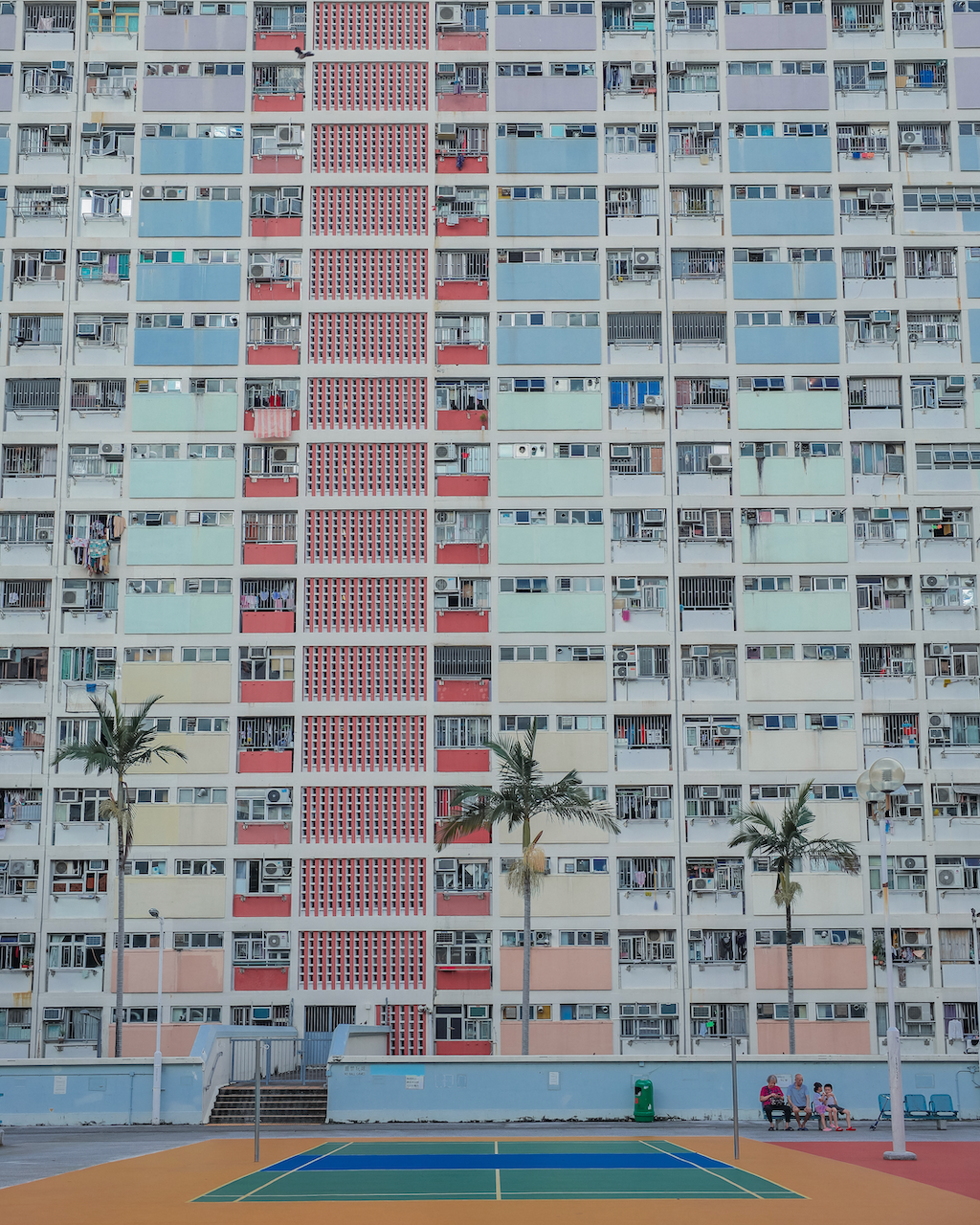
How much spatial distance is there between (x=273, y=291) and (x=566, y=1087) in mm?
33576

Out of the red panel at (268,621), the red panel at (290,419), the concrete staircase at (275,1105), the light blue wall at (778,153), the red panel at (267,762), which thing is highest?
the light blue wall at (778,153)

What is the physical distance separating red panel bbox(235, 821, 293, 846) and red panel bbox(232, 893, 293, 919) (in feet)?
6.42

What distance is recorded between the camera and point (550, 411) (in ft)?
178

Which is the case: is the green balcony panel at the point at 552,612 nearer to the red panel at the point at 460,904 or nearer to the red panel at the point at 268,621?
the red panel at the point at 268,621

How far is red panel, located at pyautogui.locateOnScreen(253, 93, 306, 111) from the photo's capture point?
184 ft

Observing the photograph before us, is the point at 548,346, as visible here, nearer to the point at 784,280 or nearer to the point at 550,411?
the point at 550,411

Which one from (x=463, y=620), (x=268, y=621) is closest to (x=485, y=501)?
(x=463, y=620)

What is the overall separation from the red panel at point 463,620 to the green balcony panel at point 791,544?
1060 centimetres

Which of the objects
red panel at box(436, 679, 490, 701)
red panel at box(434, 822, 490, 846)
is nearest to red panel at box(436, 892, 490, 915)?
red panel at box(434, 822, 490, 846)

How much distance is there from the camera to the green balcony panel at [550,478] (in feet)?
177

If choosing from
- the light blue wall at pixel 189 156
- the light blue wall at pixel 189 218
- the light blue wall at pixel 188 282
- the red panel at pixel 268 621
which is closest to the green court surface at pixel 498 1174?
the red panel at pixel 268 621

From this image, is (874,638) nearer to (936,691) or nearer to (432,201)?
(936,691)

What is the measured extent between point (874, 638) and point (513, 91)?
88.9 feet

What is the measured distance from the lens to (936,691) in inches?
2084
